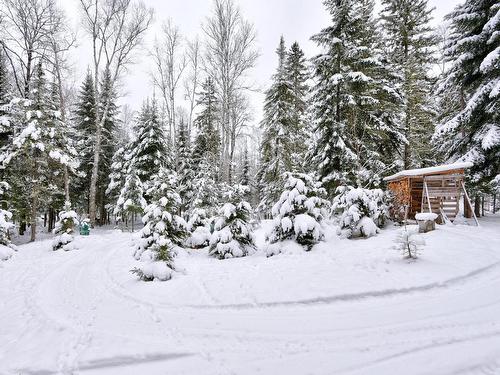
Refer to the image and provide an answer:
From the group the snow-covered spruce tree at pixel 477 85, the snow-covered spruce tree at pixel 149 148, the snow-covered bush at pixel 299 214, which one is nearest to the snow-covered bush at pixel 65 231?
the snow-covered spruce tree at pixel 149 148

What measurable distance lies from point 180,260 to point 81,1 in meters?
18.2

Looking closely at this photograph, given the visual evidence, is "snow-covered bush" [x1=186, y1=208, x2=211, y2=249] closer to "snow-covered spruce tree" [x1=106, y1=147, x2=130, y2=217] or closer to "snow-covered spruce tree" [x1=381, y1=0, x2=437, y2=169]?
"snow-covered spruce tree" [x1=381, y1=0, x2=437, y2=169]

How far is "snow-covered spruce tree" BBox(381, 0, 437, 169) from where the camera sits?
50.9ft

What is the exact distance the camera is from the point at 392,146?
15.7 m

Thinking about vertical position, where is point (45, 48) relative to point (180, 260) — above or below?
above

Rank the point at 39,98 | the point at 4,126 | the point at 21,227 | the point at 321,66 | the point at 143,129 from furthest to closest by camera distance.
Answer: the point at 143,129
the point at 21,227
the point at 4,126
the point at 39,98
the point at 321,66

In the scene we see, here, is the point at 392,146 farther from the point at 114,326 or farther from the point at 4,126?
the point at 4,126

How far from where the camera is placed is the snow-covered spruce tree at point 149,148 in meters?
21.7

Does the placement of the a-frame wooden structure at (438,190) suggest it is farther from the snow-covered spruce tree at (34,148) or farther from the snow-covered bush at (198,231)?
the snow-covered spruce tree at (34,148)

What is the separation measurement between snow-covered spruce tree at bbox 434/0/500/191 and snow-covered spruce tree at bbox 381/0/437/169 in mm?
2186

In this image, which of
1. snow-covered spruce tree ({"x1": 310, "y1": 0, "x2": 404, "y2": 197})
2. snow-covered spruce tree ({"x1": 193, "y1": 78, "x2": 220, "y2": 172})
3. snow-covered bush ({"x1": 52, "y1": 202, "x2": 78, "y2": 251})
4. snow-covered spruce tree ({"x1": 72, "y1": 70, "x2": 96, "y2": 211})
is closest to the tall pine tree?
snow-covered spruce tree ({"x1": 193, "y1": 78, "x2": 220, "y2": 172})

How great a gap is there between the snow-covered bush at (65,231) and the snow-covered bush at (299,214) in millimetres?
9289

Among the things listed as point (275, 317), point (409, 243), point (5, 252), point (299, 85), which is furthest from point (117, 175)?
point (409, 243)

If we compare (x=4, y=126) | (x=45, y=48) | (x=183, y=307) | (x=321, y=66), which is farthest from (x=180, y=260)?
(x=45, y=48)
